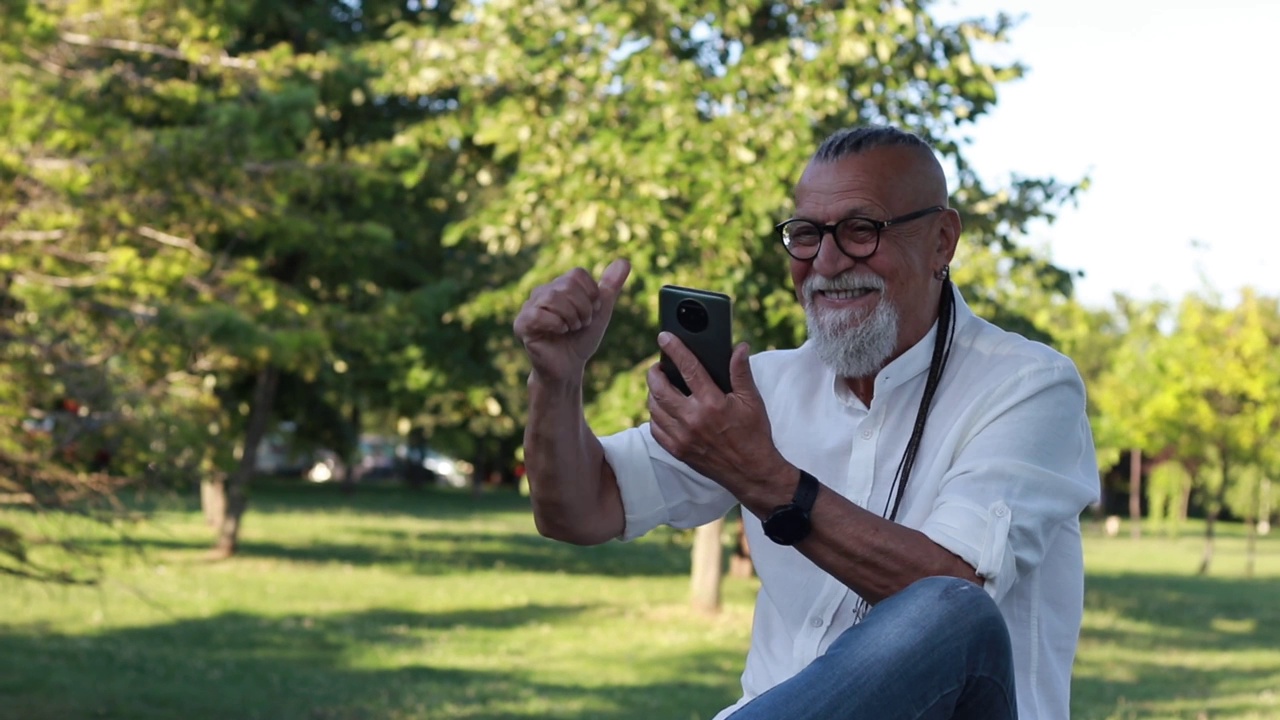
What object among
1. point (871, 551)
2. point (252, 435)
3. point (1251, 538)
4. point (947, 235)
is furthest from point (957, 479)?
point (1251, 538)

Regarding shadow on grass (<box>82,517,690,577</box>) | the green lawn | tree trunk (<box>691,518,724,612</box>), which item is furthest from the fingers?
shadow on grass (<box>82,517,690,577</box>)

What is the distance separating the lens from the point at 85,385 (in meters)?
8.51

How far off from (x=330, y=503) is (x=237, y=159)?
1387 inches

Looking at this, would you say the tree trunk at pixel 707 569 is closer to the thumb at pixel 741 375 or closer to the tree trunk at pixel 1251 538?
the thumb at pixel 741 375

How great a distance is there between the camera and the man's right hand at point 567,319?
2.93 meters

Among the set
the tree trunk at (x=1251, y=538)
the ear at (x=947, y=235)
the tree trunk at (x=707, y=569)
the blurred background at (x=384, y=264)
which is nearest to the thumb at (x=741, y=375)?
the ear at (x=947, y=235)

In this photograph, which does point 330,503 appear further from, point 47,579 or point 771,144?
point 47,579

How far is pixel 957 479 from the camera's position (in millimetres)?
2836

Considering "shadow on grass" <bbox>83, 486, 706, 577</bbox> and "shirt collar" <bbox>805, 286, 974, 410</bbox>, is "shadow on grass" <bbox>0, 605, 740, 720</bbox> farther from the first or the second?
"shirt collar" <bbox>805, 286, 974, 410</bbox>

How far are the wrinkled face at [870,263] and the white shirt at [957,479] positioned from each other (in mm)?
65

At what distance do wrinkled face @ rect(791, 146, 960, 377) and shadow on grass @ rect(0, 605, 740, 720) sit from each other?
6.99m

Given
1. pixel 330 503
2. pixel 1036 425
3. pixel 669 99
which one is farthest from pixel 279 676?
pixel 330 503

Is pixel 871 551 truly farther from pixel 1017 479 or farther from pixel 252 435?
pixel 252 435

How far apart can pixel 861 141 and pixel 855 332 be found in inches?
14.6
